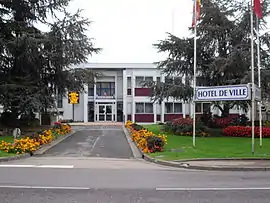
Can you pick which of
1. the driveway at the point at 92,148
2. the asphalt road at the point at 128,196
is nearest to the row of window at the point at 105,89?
the driveway at the point at 92,148

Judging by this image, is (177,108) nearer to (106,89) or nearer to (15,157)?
(106,89)

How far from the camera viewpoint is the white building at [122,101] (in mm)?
55062

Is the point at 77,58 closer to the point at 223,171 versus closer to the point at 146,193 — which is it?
the point at 223,171

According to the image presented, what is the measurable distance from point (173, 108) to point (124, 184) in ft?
151

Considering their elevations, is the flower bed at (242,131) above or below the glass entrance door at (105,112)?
below

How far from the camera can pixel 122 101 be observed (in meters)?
57.9

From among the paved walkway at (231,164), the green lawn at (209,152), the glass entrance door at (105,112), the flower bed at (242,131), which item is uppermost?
the glass entrance door at (105,112)

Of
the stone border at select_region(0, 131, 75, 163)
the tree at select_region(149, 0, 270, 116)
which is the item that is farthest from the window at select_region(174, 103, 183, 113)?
the stone border at select_region(0, 131, 75, 163)

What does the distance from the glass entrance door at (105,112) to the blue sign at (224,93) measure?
3726 centimetres

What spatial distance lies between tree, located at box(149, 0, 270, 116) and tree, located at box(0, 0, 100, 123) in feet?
19.8

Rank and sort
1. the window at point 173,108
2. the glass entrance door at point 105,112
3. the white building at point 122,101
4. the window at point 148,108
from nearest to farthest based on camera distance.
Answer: the white building at point 122,101 → the window at point 148,108 → the window at point 173,108 → the glass entrance door at point 105,112

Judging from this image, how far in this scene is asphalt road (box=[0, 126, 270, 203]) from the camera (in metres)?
8.84

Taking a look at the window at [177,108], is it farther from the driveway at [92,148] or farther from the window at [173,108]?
the driveway at [92,148]

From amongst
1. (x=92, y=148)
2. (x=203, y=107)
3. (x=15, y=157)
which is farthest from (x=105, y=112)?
(x=15, y=157)
